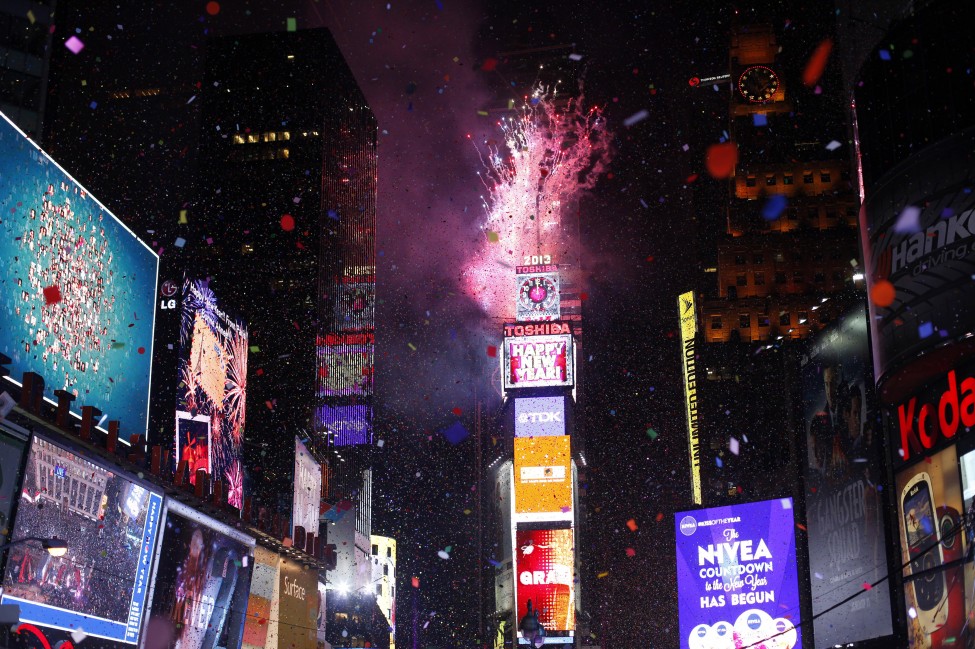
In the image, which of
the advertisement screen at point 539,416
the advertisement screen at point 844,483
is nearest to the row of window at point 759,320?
the advertisement screen at point 539,416

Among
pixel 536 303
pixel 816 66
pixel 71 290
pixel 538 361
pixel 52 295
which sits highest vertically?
pixel 816 66

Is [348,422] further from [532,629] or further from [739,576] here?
[532,629]

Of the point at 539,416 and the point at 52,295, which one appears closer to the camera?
the point at 52,295

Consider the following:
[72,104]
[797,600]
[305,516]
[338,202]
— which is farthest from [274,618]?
[338,202]

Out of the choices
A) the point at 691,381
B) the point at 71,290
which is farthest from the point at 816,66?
the point at 71,290

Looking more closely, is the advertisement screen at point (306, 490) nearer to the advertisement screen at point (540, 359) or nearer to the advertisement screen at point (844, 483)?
the advertisement screen at point (844, 483)

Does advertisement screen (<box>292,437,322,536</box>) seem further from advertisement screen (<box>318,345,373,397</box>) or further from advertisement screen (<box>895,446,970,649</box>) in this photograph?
advertisement screen (<box>318,345,373,397</box>)
